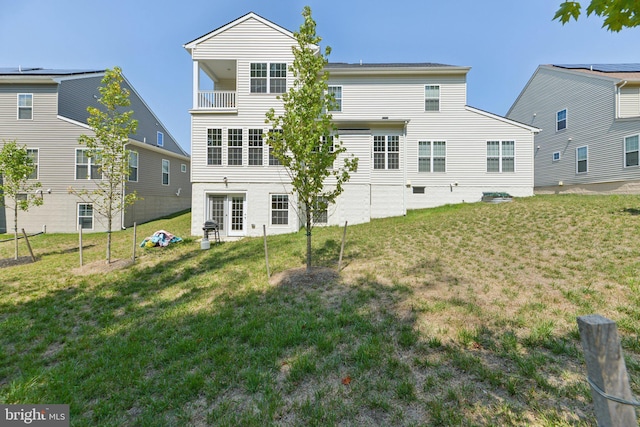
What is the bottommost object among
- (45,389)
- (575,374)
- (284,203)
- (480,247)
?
(45,389)

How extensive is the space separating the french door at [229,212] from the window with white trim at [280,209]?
141 centimetres

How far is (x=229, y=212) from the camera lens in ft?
46.9

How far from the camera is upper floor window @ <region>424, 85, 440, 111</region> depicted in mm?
17500

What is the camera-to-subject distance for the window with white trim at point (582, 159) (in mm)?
18062

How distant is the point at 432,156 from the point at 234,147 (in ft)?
38.6

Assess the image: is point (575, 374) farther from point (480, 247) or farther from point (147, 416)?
point (480, 247)

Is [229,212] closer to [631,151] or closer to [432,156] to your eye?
[432,156]

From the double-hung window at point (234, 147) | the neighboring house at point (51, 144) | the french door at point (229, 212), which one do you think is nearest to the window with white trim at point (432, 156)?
the double-hung window at point (234, 147)

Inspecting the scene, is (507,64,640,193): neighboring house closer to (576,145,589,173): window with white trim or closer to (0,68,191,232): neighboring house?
(576,145,589,173): window with white trim

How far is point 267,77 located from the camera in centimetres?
1417

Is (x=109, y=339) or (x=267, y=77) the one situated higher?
(x=267, y=77)

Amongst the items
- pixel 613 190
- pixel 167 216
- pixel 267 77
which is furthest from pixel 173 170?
pixel 613 190

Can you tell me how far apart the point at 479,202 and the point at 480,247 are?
385 inches

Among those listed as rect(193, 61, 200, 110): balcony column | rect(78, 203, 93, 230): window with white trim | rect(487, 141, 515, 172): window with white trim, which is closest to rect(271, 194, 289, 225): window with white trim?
rect(193, 61, 200, 110): balcony column
